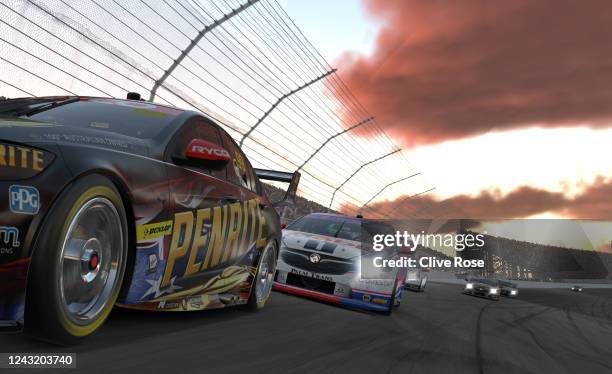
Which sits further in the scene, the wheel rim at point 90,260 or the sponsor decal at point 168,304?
the sponsor decal at point 168,304

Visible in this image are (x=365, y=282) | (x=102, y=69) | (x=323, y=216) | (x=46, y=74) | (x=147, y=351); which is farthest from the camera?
(x=102, y=69)

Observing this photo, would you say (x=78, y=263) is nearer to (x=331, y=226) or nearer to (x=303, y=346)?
(x=303, y=346)

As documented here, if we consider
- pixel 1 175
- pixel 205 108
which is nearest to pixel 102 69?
pixel 205 108

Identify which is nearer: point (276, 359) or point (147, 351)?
point (147, 351)

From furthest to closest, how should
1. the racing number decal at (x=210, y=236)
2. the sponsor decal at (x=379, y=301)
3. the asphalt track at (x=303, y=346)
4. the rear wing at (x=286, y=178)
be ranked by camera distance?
the sponsor decal at (x=379, y=301) → the rear wing at (x=286, y=178) → the racing number decal at (x=210, y=236) → the asphalt track at (x=303, y=346)

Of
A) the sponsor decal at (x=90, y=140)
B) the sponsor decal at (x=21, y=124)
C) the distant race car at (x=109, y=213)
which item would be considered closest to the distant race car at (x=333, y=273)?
the distant race car at (x=109, y=213)

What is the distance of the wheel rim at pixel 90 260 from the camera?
2.70 meters

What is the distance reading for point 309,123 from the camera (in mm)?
18203

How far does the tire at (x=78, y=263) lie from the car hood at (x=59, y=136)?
0.67ft

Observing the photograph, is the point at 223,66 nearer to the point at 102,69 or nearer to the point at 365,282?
the point at 102,69

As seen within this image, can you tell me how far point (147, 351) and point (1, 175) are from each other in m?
1.30

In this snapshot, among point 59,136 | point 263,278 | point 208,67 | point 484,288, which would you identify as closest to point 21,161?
point 59,136

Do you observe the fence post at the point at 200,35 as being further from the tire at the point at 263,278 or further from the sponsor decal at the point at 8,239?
the sponsor decal at the point at 8,239

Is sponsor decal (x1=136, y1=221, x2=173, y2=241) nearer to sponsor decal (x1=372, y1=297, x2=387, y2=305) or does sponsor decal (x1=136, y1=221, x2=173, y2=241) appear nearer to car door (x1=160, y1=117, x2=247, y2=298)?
car door (x1=160, y1=117, x2=247, y2=298)
